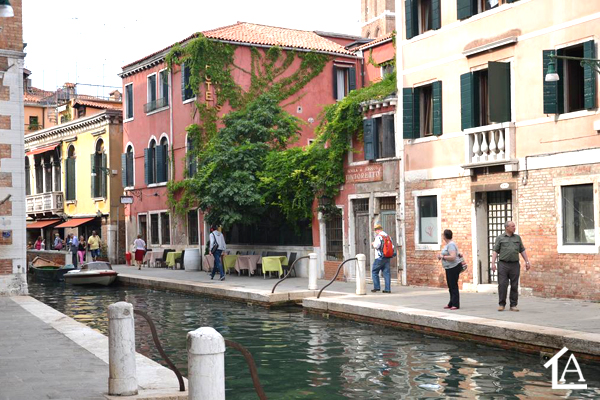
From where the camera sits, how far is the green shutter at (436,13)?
67.7 feet

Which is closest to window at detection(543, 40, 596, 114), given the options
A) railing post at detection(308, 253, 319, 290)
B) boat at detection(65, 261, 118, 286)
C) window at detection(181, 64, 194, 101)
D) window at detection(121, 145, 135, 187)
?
railing post at detection(308, 253, 319, 290)

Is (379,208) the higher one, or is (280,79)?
(280,79)

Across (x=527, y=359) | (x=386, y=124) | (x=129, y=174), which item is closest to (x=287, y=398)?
(x=527, y=359)

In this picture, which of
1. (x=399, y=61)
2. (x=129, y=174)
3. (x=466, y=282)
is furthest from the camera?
(x=129, y=174)

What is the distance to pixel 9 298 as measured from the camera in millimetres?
20047

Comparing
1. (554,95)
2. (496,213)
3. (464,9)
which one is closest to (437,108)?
(464,9)

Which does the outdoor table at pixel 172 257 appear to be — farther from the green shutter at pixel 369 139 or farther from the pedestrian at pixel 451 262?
the pedestrian at pixel 451 262

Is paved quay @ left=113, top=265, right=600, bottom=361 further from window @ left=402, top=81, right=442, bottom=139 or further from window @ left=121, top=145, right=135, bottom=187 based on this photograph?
window @ left=121, top=145, right=135, bottom=187

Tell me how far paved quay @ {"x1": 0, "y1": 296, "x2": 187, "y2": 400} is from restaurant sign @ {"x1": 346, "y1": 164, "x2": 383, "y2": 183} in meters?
10.8

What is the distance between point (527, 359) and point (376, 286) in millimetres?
8551

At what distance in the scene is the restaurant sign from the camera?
22.8 metres

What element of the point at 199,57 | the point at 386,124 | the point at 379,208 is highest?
the point at 199,57

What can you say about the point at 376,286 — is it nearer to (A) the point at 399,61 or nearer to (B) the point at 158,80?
(A) the point at 399,61

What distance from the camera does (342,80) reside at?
111ft
